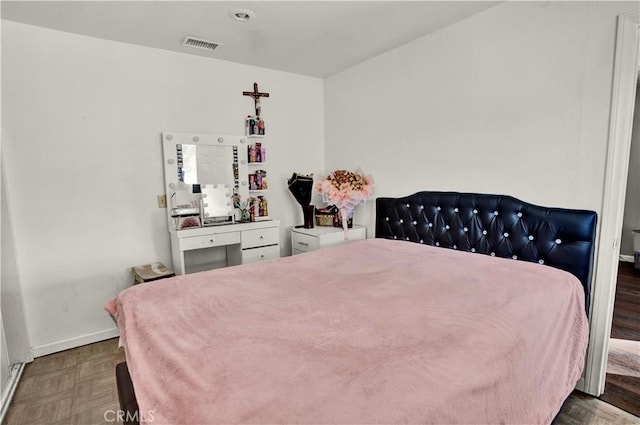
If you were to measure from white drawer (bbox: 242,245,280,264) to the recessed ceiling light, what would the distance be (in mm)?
1847

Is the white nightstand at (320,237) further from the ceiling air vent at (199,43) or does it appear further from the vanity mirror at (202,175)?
the ceiling air vent at (199,43)

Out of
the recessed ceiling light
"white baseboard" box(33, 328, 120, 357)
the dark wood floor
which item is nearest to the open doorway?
the dark wood floor

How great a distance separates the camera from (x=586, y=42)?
72.2 inches

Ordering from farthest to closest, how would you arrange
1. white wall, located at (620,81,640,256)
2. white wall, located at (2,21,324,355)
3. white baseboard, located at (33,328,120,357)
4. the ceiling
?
white wall, located at (620,81,640,256)
white baseboard, located at (33,328,120,357)
white wall, located at (2,21,324,355)
the ceiling

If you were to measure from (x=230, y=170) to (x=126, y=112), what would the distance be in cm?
97

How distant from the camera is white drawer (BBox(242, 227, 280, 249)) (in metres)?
3.06

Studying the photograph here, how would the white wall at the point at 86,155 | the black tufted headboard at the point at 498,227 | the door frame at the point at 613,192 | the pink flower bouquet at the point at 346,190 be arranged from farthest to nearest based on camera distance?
1. the pink flower bouquet at the point at 346,190
2. the white wall at the point at 86,155
3. the black tufted headboard at the point at 498,227
4. the door frame at the point at 613,192

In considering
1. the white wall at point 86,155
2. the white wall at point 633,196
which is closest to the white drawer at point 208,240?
the white wall at point 86,155

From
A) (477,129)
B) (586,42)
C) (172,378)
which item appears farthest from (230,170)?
(586,42)

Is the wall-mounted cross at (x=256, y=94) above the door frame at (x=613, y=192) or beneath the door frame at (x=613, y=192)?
above

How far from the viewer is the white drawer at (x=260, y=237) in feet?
10.0

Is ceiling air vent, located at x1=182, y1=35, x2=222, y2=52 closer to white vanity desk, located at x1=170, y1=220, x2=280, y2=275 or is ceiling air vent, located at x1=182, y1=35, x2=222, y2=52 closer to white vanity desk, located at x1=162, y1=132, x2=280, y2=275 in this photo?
white vanity desk, located at x1=162, y1=132, x2=280, y2=275

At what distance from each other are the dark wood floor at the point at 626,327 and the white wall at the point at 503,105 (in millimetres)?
1099

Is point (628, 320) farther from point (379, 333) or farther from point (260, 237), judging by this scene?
point (260, 237)
